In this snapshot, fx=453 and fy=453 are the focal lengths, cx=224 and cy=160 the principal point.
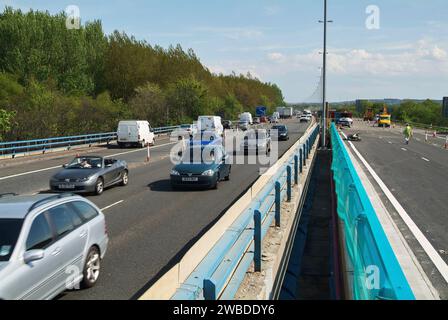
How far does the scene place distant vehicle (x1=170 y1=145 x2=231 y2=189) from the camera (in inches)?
623

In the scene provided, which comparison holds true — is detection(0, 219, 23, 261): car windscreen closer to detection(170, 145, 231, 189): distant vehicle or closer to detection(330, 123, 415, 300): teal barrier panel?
detection(330, 123, 415, 300): teal barrier panel

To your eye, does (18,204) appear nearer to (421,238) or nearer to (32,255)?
(32,255)

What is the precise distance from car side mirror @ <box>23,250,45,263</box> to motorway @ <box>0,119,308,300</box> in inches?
52.2

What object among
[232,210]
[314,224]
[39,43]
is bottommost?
[314,224]

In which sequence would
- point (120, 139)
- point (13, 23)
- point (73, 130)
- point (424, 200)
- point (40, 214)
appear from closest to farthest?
point (40, 214), point (424, 200), point (120, 139), point (73, 130), point (13, 23)

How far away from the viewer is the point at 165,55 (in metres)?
85.4

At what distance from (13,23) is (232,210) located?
6178cm

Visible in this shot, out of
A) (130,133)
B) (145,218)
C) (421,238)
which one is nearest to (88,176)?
(145,218)

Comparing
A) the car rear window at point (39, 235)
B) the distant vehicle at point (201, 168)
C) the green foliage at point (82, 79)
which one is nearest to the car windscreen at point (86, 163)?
the distant vehicle at point (201, 168)

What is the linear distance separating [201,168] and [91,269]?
9.16m

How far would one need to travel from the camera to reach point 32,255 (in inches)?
222

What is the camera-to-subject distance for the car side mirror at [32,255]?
5621mm
